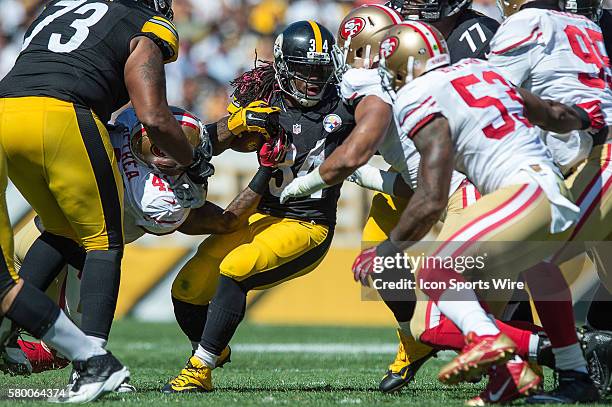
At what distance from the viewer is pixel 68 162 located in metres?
4.29

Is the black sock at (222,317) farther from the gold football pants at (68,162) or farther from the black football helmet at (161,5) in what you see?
the black football helmet at (161,5)

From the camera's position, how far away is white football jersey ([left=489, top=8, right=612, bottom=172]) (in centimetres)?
436

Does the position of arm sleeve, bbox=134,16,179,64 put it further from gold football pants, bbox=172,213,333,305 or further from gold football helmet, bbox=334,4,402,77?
gold football pants, bbox=172,213,333,305

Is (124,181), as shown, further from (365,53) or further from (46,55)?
(365,53)

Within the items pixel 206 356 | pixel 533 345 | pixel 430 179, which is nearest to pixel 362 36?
pixel 430 179

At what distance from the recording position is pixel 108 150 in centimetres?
441

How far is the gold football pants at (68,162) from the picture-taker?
4.25 metres

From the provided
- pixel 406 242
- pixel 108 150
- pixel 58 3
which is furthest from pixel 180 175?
pixel 406 242

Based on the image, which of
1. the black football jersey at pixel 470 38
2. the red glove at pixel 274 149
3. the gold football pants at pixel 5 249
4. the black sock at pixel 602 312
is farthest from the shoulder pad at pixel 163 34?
the black sock at pixel 602 312

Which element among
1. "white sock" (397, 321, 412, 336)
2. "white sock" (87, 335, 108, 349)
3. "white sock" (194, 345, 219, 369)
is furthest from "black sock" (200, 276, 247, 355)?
"white sock" (397, 321, 412, 336)

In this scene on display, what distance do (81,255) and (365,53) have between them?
1.75m

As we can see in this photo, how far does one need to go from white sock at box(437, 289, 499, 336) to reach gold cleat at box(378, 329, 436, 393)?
3.72ft

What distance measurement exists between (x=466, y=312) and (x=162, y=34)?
6.12ft

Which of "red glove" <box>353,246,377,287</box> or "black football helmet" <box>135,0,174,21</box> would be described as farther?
"black football helmet" <box>135,0,174,21</box>
